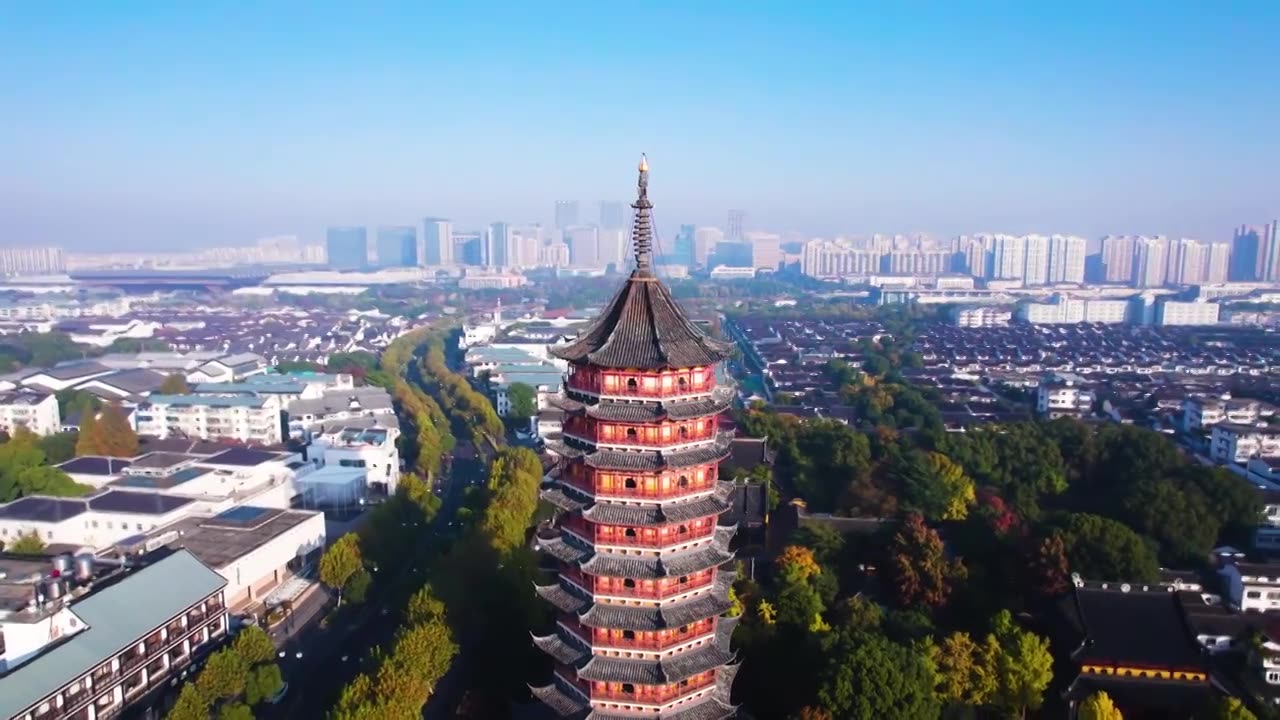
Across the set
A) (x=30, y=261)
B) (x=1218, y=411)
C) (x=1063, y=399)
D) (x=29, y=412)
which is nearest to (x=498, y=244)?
(x=30, y=261)

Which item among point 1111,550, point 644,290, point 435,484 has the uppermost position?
point 644,290

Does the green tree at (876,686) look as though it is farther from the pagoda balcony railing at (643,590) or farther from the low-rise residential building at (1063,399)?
the low-rise residential building at (1063,399)

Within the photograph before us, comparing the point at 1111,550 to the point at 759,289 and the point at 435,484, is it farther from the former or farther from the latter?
the point at 759,289

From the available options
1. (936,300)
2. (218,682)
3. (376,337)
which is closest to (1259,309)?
(936,300)

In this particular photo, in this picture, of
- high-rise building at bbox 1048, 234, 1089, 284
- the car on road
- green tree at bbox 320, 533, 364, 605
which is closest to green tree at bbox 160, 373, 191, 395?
green tree at bbox 320, 533, 364, 605

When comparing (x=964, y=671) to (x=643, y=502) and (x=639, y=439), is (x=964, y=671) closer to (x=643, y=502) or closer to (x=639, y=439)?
(x=643, y=502)

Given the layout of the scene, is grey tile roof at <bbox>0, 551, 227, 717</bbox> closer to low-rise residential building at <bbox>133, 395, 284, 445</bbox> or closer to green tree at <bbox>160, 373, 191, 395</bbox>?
low-rise residential building at <bbox>133, 395, 284, 445</bbox>
